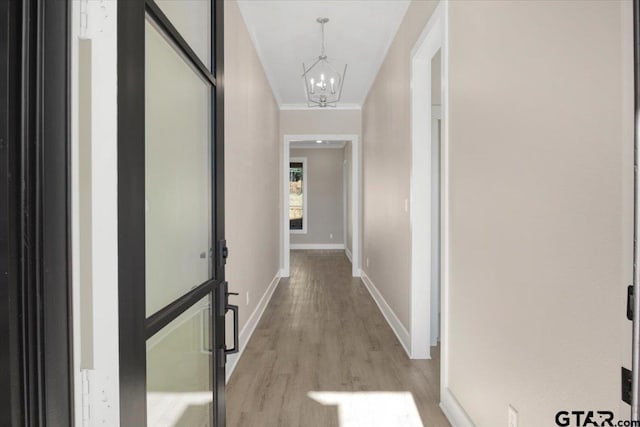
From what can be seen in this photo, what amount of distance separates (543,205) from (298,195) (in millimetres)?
8936

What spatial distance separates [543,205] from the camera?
1.23 meters

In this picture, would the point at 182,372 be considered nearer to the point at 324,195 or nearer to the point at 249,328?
the point at 249,328

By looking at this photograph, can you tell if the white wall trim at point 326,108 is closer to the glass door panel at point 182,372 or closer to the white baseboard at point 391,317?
the white baseboard at point 391,317

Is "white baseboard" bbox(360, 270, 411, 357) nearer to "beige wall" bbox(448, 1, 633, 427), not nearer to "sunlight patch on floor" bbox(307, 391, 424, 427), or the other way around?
"sunlight patch on floor" bbox(307, 391, 424, 427)

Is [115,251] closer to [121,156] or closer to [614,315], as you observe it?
[121,156]

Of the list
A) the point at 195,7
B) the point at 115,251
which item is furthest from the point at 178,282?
the point at 195,7

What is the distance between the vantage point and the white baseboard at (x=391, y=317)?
3.10 m

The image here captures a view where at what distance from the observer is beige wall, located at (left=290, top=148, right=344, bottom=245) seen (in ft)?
32.8

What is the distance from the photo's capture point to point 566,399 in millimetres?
1128

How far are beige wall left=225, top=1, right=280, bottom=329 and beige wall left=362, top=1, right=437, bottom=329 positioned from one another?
1.29m

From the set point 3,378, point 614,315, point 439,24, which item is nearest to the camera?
point 3,378

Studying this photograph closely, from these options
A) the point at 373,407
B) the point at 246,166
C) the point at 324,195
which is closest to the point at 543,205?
the point at 373,407

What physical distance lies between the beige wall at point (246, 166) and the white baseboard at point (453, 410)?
146 cm

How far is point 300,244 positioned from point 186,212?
8.89m
